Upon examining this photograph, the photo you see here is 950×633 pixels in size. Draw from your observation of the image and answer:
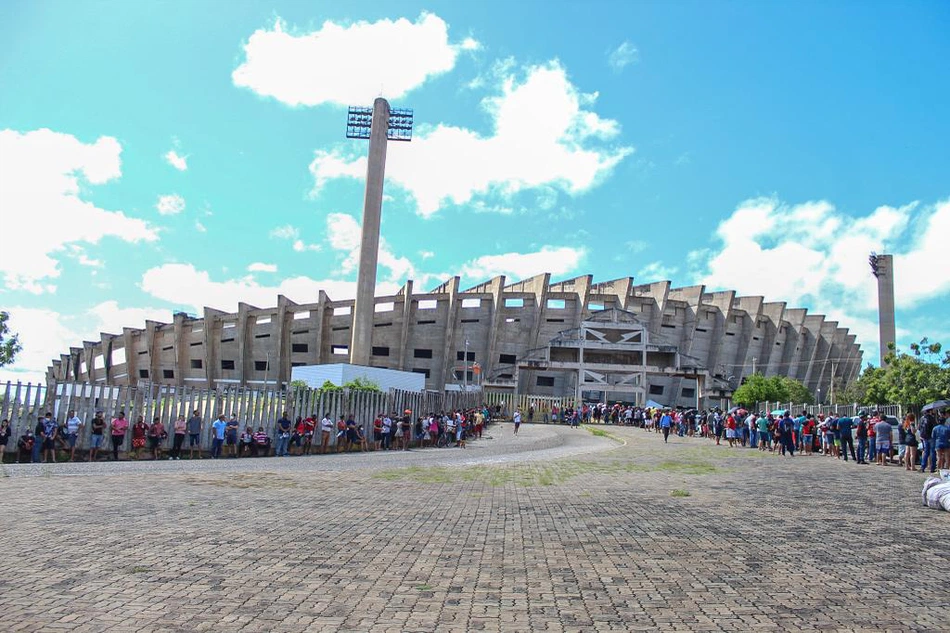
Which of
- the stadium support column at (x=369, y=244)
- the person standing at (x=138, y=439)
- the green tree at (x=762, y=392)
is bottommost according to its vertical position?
the person standing at (x=138, y=439)

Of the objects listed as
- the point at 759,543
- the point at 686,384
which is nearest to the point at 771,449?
the point at 759,543

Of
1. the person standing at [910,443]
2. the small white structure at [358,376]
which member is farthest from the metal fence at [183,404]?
the person standing at [910,443]

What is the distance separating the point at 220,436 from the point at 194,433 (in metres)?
0.59

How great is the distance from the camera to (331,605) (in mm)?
4195

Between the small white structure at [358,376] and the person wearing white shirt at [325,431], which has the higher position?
the small white structure at [358,376]

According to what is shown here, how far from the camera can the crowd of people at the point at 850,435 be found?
14.0 m

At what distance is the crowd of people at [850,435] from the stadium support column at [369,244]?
2612 centimetres

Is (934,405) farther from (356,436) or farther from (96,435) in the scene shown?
(96,435)

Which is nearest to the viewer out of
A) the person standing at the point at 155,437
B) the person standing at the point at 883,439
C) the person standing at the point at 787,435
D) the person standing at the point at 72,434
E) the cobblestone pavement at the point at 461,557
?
the cobblestone pavement at the point at 461,557

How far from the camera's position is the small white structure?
32438 mm

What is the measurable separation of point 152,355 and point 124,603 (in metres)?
65.4

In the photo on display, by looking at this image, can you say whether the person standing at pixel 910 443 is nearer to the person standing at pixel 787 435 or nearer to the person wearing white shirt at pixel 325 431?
the person standing at pixel 787 435

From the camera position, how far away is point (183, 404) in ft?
53.2

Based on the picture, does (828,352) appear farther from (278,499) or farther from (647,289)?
(278,499)
